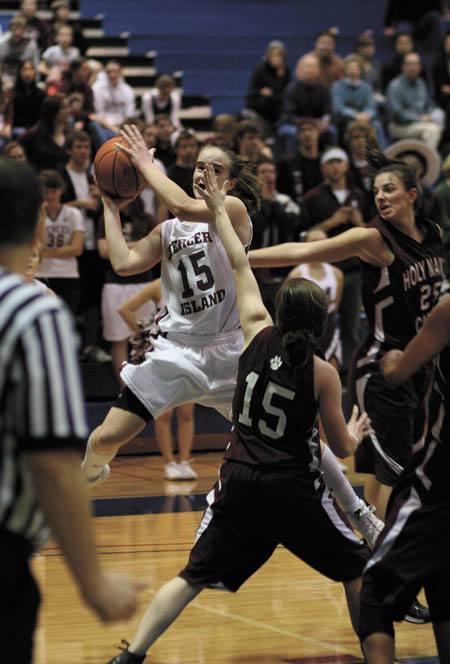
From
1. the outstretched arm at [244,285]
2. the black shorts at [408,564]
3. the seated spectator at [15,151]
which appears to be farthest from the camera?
the seated spectator at [15,151]

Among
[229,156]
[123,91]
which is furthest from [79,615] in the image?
[123,91]

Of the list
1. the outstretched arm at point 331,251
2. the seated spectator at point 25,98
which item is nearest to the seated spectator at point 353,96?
the seated spectator at point 25,98

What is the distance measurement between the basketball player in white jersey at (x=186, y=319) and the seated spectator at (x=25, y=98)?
6.15m

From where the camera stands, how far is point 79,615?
5.11 metres

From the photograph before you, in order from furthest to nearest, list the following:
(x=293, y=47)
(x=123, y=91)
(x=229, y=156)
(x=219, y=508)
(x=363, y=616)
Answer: (x=293, y=47)
(x=123, y=91)
(x=229, y=156)
(x=219, y=508)
(x=363, y=616)

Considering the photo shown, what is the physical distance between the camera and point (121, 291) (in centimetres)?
964

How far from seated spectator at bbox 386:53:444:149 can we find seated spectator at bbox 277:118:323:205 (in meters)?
3.01

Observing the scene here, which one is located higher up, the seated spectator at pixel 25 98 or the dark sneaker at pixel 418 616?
the seated spectator at pixel 25 98

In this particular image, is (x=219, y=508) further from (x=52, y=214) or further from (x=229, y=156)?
(x=52, y=214)

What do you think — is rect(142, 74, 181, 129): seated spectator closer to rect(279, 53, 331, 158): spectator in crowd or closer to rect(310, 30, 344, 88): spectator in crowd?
rect(279, 53, 331, 158): spectator in crowd

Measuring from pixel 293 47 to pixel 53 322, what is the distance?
594 inches

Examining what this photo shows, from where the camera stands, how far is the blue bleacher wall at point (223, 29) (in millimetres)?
16203

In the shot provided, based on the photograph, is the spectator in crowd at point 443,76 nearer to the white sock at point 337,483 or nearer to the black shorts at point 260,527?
the white sock at point 337,483

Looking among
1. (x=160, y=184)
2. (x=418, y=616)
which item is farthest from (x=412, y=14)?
(x=418, y=616)
